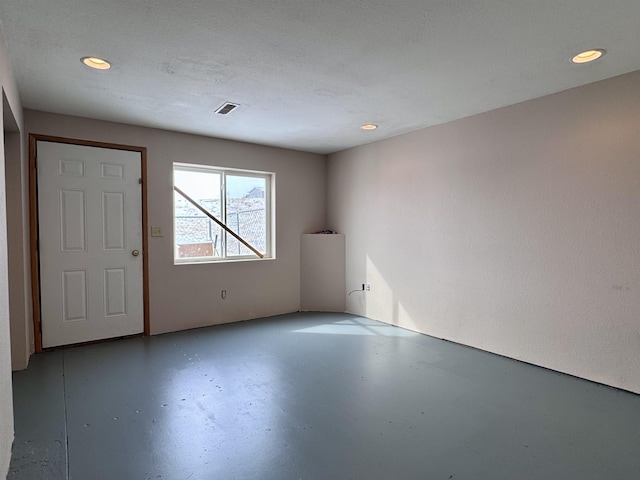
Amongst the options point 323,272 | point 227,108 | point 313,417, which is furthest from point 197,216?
point 313,417

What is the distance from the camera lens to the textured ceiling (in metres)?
1.91

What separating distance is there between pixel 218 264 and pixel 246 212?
0.82m

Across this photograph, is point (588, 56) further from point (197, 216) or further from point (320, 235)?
point (197, 216)

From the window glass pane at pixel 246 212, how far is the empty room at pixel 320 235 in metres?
0.03

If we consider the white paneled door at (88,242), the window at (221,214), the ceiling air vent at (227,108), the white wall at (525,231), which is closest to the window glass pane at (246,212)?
the window at (221,214)

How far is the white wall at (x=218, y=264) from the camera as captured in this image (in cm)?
405

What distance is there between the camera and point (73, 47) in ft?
7.47

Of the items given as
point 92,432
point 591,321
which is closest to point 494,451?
point 591,321

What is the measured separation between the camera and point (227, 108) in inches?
135

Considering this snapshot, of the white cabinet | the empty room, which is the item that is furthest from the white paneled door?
the white cabinet

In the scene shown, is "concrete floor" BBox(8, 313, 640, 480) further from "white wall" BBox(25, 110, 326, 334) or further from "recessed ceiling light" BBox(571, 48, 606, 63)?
"recessed ceiling light" BBox(571, 48, 606, 63)

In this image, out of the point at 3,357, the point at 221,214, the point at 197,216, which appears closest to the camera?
the point at 3,357

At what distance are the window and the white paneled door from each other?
532 mm

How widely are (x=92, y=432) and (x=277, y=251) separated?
3.23 metres
